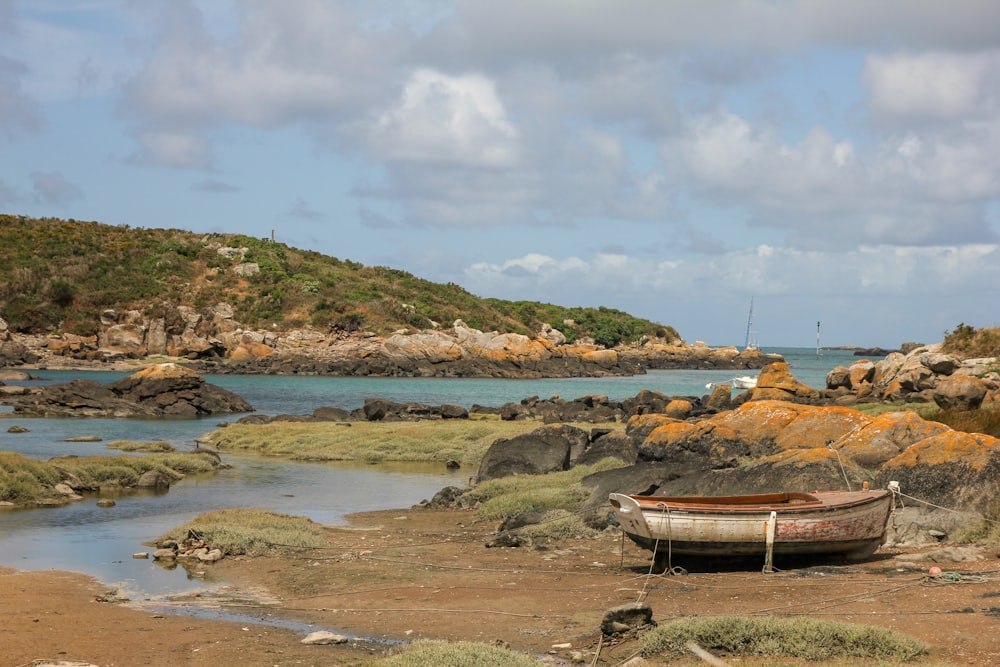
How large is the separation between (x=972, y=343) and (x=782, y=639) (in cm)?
4299

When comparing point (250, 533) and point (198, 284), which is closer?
point (250, 533)

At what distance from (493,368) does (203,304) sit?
30.2 metres

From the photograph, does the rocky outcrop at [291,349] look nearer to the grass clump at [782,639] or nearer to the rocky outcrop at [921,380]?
the rocky outcrop at [921,380]

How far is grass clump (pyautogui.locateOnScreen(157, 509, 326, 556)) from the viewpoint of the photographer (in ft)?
58.2

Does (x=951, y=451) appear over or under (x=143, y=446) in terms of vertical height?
over

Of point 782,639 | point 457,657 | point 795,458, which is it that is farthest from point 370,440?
point 782,639

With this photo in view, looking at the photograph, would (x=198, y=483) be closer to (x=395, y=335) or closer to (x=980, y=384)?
(x=980, y=384)

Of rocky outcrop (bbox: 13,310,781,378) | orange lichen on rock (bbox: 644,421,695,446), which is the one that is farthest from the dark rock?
rocky outcrop (bbox: 13,310,781,378)

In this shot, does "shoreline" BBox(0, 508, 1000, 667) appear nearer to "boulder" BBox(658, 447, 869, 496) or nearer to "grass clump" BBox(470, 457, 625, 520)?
"boulder" BBox(658, 447, 869, 496)

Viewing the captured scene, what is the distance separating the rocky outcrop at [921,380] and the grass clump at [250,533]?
20.0 metres

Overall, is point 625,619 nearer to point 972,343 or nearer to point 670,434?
point 670,434

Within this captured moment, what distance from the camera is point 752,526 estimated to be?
14344mm

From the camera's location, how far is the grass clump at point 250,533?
1773 cm

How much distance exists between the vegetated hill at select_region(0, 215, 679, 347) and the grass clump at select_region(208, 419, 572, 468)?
58.1 metres
